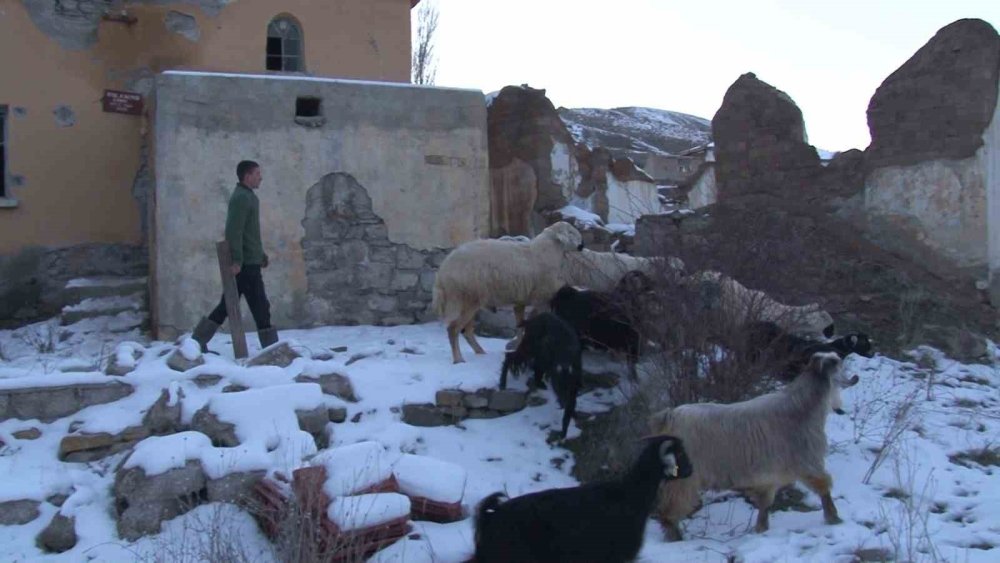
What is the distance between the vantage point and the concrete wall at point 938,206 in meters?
10.2

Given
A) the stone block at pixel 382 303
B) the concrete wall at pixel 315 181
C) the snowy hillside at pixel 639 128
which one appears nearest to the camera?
the concrete wall at pixel 315 181

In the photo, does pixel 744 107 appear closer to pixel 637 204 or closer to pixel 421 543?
pixel 637 204

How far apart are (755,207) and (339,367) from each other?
17.2ft

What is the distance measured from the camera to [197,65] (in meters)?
13.4

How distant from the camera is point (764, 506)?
243 inches

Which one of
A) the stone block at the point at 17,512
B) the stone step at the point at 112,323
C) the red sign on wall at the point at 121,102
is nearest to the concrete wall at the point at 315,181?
the stone step at the point at 112,323

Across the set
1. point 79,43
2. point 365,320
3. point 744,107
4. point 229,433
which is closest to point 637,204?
point 744,107

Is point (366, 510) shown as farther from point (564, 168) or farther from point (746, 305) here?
point (564, 168)

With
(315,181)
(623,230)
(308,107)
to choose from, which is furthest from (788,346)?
(308,107)

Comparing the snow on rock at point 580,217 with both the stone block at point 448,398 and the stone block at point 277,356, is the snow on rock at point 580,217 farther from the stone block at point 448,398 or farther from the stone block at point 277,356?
the stone block at point 277,356

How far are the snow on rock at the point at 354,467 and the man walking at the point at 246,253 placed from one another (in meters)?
3.02

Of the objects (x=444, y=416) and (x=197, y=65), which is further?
(x=197, y=65)

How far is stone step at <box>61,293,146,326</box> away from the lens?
1163 cm

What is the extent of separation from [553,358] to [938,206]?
5171 mm
